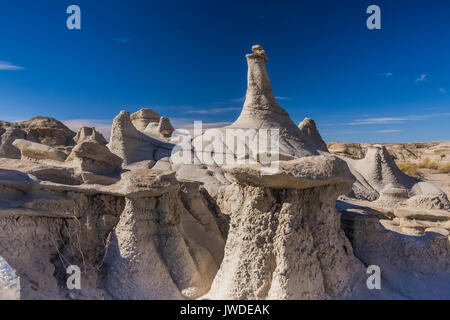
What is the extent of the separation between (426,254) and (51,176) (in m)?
4.68

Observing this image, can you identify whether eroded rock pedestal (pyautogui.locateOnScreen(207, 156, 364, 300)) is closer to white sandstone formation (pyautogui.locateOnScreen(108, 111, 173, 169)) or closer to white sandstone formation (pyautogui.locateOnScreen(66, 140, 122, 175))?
white sandstone formation (pyautogui.locateOnScreen(66, 140, 122, 175))

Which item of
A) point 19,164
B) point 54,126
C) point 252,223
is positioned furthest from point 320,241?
point 54,126

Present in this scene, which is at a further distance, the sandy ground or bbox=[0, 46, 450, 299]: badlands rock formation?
the sandy ground

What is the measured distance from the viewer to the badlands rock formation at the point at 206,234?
278 cm

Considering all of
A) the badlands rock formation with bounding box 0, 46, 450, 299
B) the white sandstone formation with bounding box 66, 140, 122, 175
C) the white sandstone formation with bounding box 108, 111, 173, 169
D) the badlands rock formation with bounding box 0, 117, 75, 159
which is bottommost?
the badlands rock formation with bounding box 0, 46, 450, 299

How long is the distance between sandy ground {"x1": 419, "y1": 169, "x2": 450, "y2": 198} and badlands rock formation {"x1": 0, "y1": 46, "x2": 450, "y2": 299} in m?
9.59

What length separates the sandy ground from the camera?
551 inches

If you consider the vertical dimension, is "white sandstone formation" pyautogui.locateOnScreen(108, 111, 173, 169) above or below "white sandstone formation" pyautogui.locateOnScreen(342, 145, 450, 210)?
above

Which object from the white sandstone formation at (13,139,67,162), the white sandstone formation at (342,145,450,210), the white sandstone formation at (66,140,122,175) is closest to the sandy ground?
the white sandstone formation at (342,145,450,210)

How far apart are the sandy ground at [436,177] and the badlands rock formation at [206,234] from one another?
9.59 metres

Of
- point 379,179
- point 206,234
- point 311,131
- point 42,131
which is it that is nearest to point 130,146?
point 206,234

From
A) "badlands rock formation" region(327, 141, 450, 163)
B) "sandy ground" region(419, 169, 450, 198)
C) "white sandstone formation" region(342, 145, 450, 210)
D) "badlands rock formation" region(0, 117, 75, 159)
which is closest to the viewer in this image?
"white sandstone formation" region(342, 145, 450, 210)

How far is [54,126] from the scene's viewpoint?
59.2ft
